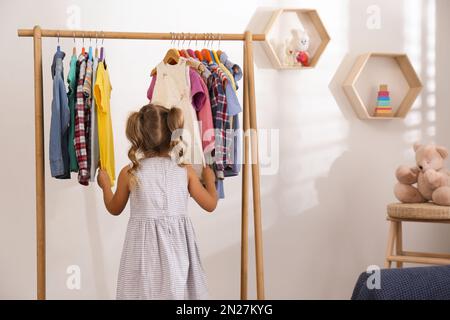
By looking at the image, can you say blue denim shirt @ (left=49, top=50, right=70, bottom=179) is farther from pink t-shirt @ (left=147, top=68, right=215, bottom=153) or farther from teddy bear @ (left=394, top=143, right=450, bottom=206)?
teddy bear @ (left=394, top=143, right=450, bottom=206)

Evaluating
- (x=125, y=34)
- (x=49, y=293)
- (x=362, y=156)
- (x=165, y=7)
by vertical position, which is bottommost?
(x=49, y=293)

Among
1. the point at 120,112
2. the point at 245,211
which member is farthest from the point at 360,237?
the point at 120,112

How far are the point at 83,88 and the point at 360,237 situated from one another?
194 centimetres

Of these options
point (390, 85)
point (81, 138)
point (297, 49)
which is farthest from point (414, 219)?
point (81, 138)

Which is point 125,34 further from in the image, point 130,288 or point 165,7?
point 130,288

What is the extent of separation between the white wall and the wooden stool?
398mm

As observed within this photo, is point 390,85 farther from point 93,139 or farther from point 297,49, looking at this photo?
point 93,139

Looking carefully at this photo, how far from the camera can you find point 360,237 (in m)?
4.02

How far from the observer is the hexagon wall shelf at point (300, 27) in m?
3.79

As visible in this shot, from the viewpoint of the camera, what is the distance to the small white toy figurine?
3.83 m

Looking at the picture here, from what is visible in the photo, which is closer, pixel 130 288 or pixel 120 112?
pixel 130 288

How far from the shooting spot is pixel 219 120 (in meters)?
2.94

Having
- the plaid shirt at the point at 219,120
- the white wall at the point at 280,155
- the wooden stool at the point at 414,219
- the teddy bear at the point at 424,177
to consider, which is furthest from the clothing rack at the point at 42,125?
the teddy bear at the point at 424,177

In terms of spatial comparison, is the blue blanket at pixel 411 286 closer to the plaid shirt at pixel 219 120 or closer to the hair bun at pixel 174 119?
the hair bun at pixel 174 119
